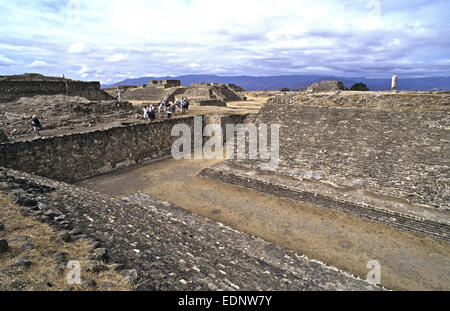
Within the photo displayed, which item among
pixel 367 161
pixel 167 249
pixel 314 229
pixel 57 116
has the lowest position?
Result: pixel 314 229

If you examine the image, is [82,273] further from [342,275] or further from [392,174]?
[392,174]

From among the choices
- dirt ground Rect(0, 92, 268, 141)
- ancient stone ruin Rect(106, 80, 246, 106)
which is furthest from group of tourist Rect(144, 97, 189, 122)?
ancient stone ruin Rect(106, 80, 246, 106)

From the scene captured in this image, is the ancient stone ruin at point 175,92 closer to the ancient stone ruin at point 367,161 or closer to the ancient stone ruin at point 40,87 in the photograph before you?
the ancient stone ruin at point 40,87

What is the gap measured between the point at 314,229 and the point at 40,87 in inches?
813

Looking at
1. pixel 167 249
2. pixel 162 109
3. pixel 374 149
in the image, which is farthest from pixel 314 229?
pixel 162 109

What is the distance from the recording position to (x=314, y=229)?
8078 mm

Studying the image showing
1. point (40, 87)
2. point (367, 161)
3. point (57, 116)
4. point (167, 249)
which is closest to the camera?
point (167, 249)

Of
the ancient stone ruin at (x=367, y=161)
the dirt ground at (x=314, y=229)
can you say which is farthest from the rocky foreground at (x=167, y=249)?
the ancient stone ruin at (x=367, y=161)

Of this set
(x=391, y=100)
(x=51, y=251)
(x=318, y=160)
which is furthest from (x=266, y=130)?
(x=51, y=251)

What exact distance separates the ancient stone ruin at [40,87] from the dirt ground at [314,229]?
11658mm

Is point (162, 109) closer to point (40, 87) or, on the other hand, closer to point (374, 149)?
point (40, 87)

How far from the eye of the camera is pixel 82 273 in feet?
12.2

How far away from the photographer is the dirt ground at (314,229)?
6.39m
